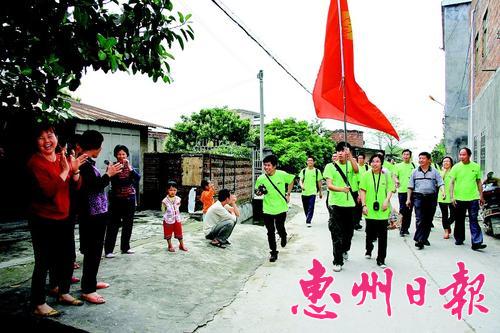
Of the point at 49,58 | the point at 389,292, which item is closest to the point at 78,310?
the point at 49,58

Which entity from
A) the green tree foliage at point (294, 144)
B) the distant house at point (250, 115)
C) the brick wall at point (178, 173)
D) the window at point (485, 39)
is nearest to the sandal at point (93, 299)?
the brick wall at point (178, 173)

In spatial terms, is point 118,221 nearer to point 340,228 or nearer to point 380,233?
point 340,228

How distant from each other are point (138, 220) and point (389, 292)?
23.6 feet

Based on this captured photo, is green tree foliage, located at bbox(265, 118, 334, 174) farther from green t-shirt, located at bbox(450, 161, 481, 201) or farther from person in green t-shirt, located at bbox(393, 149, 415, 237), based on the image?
green t-shirt, located at bbox(450, 161, 481, 201)

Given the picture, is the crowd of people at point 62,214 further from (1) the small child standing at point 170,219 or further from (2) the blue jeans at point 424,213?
(2) the blue jeans at point 424,213

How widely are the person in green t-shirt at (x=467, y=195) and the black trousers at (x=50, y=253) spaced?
6.52 m

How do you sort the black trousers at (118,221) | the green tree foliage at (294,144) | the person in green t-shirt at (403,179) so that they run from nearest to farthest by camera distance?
the black trousers at (118,221), the person in green t-shirt at (403,179), the green tree foliage at (294,144)

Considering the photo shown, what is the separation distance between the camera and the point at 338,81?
206 inches

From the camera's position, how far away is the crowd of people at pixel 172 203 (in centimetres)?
364

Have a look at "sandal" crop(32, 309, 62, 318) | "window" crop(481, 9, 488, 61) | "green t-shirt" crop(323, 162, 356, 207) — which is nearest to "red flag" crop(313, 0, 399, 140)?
"green t-shirt" crop(323, 162, 356, 207)

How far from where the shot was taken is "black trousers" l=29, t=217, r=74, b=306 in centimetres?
355

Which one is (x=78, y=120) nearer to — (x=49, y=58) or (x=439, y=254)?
(x=49, y=58)

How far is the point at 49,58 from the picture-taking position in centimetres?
307

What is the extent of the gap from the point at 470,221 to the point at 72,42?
22.7ft
